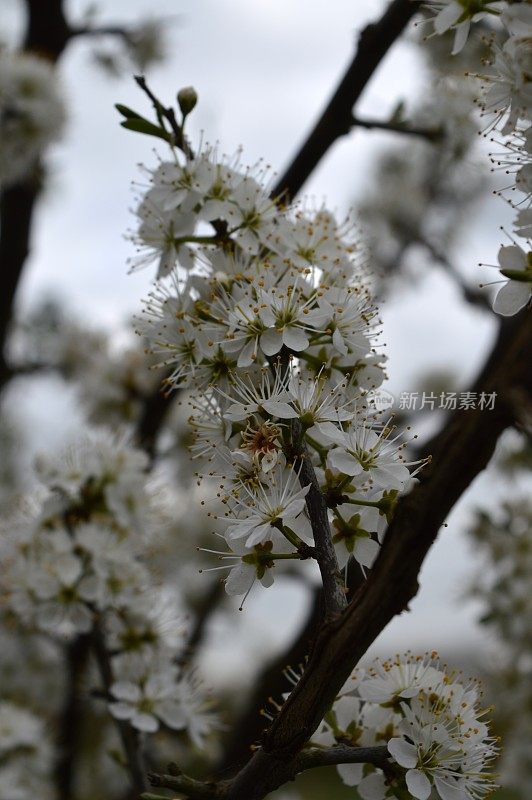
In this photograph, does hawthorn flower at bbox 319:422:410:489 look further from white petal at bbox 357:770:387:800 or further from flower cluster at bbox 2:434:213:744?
flower cluster at bbox 2:434:213:744

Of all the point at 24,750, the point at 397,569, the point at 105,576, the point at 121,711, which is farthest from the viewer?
the point at 24,750

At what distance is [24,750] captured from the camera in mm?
2910

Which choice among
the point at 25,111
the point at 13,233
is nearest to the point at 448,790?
the point at 13,233

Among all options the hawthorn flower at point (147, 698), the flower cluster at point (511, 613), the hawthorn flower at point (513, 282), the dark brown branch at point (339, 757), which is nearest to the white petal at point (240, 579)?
the dark brown branch at point (339, 757)

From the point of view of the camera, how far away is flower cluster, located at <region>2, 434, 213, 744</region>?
2023 mm

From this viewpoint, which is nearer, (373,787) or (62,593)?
(373,787)

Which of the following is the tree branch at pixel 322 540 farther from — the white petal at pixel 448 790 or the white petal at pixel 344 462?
the white petal at pixel 448 790

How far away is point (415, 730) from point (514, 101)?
907mm

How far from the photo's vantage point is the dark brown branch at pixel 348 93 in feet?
6.62

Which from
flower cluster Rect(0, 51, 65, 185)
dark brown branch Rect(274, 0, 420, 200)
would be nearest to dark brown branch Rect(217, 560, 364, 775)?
dark brown branch Rect(274, 0, 420, 200)

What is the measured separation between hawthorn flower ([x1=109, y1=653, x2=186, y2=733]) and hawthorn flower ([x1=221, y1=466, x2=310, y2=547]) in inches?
33.2

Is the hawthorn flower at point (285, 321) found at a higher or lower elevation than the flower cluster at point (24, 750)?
higher

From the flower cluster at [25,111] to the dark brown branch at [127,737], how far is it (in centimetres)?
225

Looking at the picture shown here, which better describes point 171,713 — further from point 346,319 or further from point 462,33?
point 462,33
